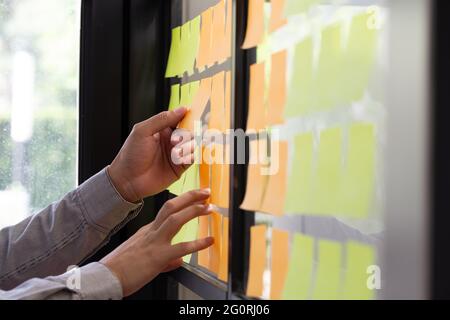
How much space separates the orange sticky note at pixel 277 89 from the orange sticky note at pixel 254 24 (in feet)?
0.19

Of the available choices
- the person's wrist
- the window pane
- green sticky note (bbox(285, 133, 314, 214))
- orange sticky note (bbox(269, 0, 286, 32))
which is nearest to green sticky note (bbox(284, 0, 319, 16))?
orange sticky note (bbox(269, 0, 286, 32))

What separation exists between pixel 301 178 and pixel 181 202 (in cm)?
28

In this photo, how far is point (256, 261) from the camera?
2.65ft

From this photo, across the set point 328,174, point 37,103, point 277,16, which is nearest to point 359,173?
point 328,174

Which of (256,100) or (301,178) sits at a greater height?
(256,100)

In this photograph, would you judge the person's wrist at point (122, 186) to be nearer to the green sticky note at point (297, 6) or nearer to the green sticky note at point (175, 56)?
the green sticky note at point (175, 56)

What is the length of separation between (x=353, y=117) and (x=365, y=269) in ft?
0.47

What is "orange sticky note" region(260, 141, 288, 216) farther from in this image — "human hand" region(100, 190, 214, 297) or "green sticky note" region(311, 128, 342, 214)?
"human hand" region(100, 190, 214, 297)

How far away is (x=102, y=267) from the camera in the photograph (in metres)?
0.84

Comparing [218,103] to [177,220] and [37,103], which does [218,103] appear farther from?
[37,103]

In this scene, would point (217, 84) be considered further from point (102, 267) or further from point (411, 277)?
point (411, 277)

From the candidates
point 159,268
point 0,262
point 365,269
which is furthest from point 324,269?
point 0,262

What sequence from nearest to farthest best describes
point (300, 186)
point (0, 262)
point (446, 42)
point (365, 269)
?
point (446, 42) → point (365, 269) → point (300, 186) → point (0, 262)
